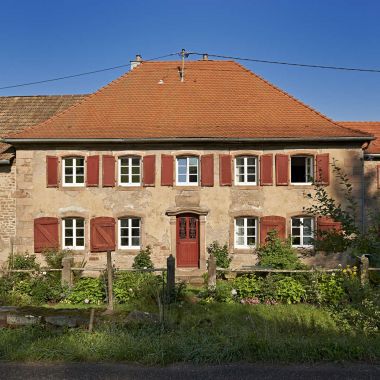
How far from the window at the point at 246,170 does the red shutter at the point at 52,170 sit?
6366 millimetres

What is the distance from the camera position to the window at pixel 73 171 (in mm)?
13758

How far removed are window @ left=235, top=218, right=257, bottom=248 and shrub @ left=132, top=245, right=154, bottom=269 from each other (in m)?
3.10

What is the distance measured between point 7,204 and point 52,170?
85.3 inches

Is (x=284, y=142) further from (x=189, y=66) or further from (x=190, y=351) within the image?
(x=190, y=351)

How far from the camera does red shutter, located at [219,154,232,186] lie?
13461mm

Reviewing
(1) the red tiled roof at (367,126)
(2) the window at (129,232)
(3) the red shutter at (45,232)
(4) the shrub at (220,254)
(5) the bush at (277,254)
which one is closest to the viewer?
(5) the bush at (277,254)

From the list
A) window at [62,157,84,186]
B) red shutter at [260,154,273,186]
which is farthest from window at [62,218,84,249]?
red shutter at [260,154,273,186]

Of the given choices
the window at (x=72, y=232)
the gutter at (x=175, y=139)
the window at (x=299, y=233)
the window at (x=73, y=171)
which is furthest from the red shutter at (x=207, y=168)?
the window at (x=72, y=232)

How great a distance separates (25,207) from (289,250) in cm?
930

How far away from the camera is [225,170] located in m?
13.5

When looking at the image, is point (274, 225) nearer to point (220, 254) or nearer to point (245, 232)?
point (245, 232)

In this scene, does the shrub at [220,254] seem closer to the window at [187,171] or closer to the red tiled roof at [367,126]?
the window at [187,171]

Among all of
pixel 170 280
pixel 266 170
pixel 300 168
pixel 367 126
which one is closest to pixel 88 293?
pixel 170 280

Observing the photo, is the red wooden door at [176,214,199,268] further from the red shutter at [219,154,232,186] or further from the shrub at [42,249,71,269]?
the shrub at [42,249,71,269]
